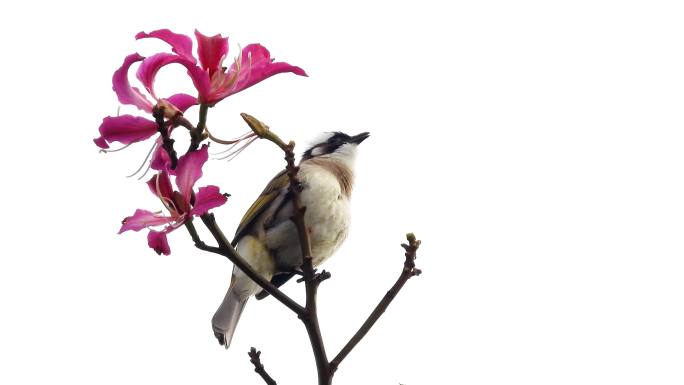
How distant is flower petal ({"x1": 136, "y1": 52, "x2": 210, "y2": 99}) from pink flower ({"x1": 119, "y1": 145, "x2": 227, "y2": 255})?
0.24 m

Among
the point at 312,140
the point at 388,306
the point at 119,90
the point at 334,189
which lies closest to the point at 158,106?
the point at 119,90

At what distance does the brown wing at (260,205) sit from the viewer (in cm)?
555

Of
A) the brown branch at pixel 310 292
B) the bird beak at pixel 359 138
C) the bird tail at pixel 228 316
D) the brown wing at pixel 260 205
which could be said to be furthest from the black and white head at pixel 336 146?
the brown branch at pixel 310 292

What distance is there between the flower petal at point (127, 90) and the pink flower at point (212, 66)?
0.04 metres

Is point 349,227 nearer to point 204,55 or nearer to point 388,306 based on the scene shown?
point 388,306

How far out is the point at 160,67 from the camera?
8.97ft

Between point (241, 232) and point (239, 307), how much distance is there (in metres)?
0.51

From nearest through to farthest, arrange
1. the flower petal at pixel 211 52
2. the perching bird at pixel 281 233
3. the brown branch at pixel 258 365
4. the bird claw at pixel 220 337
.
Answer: the flower petal at pixel 211 52 → the brown branch at pixel 258 365 → the bird claw at pixel 220 337 → the perching bird at pixel 281 233

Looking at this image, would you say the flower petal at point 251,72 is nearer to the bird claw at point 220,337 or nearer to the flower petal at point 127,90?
the flower petal at point 127,90

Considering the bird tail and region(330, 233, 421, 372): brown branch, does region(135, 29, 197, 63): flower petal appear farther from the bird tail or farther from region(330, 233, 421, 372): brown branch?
the bird tail

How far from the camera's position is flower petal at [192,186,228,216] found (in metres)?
2.57

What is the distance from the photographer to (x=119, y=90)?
8.80 feet

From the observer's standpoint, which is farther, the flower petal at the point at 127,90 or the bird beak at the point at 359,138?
the bird beak at the point at 359,138

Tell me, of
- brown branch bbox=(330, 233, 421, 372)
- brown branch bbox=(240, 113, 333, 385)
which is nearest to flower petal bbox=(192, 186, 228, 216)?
brown branch bbox=(240, 113, 333, 385)
